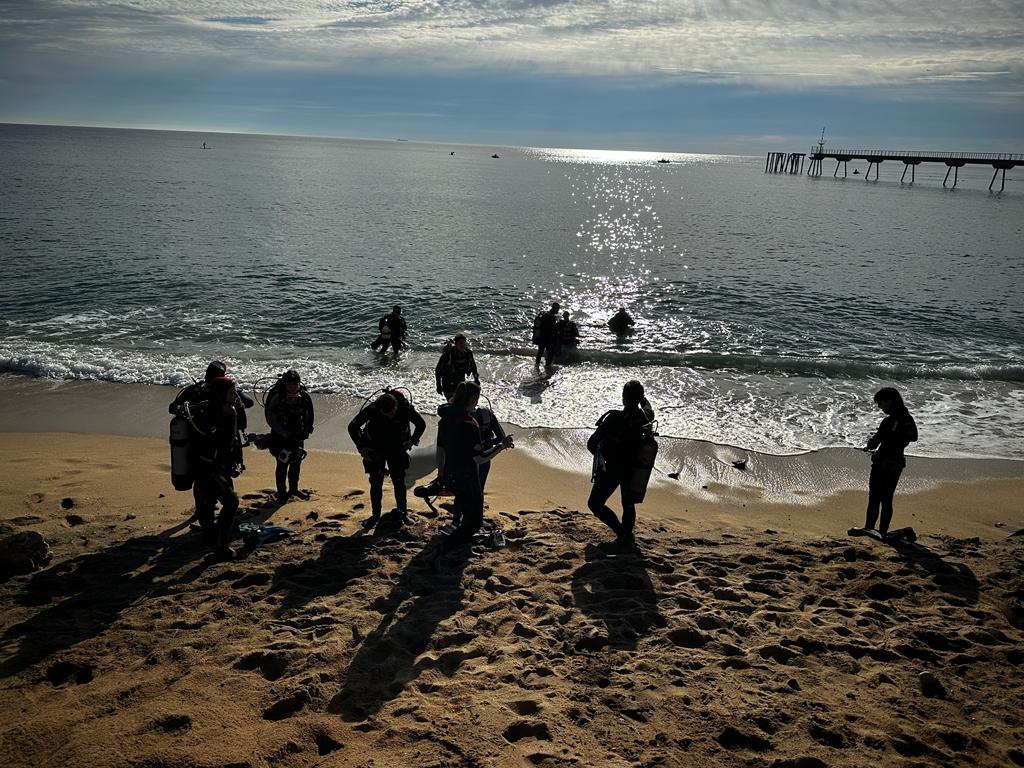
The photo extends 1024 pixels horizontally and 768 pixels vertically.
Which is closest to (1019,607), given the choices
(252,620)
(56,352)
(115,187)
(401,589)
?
(401,589)

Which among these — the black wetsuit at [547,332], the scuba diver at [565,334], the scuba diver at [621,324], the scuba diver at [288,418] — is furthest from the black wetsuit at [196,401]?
the scuba diver at [621,324]

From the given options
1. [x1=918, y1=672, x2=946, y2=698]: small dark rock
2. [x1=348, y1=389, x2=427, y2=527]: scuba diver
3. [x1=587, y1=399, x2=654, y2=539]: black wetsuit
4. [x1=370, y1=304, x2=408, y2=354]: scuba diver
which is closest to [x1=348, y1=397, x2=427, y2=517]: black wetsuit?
[x1=348, y1=389, x2=427, y2=527]: scuba diver

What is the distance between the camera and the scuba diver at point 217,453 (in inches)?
260

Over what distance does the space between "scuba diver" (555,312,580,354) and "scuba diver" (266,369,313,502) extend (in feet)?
30.9

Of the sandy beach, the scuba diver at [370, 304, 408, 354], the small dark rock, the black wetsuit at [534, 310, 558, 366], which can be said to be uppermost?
the black wetsuit at [534, 310, 558, 366]

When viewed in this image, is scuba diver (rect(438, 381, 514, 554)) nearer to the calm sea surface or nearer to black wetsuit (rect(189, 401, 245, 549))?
black wetsuit (rect(189, 401, 245, 549))

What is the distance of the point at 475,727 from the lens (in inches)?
175

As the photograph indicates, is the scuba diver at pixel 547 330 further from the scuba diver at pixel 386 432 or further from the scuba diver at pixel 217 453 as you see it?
the scuba diver at pixel 217 453

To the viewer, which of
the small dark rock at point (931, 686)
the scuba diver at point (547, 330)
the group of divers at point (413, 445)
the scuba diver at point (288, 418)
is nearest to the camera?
the small dark rock at point (931, 686)

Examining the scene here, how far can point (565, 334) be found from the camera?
1873cm

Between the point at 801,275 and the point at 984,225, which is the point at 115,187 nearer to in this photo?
the point at 801,275

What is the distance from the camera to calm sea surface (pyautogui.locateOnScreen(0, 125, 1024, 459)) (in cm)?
1532

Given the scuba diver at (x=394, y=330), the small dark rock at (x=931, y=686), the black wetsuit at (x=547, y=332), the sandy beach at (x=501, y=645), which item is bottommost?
the sandy beach at (x=501, y=645)

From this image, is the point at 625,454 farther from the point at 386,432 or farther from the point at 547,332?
the point at 547,332
